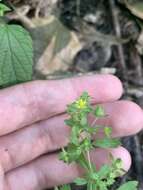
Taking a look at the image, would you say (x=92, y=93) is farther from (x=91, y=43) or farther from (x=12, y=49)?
(x=91, y=43)

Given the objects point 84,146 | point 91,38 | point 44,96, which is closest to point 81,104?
point 84,146

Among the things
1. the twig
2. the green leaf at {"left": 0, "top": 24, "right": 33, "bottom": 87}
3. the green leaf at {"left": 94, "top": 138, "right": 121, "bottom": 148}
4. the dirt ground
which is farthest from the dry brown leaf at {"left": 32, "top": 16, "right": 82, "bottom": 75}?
the green leaf at {"left": 94, "top": 138, "right": 121, "bottom": 148}

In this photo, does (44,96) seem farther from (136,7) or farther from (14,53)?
(136,7)

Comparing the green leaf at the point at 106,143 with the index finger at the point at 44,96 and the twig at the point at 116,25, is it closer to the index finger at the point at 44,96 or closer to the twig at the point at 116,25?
the index finger at the point at 44,96

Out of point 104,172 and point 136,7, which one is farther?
point 136,7

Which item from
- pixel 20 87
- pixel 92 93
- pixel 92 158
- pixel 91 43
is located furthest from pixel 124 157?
pixel 91 43

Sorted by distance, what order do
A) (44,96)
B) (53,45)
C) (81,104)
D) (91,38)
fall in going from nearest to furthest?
(81,104)
(44,96)
(53,45)
(91,38)
